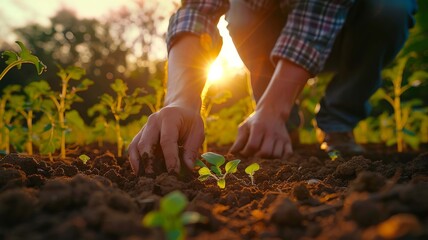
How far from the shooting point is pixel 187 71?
2.13m

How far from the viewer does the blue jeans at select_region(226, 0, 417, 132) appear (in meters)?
3.20

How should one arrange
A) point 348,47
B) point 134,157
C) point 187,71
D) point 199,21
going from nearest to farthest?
point 134,157, point 187,71, point 199,21, point 348,47

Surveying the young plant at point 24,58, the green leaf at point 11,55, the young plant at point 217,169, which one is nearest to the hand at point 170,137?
the young plant at point 217,169

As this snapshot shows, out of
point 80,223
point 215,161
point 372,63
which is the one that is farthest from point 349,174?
point 372,63

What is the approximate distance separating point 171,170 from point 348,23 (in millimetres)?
2359

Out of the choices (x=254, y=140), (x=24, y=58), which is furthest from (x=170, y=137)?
(x=254, y=140)

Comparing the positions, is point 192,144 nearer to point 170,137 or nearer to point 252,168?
point 170,137

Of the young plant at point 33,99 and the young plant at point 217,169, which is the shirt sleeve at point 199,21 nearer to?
the young plant at point 217,169

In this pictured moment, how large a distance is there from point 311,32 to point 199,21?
79cm

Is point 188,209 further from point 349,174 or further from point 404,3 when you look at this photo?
point 404,3

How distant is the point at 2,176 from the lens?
50.4 inches

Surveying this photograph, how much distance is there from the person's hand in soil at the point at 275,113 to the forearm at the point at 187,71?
49 cm

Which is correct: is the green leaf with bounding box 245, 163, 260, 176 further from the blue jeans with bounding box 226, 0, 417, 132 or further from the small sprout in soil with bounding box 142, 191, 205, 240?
the blue jeans with bounding box 226, 0, 417, 132

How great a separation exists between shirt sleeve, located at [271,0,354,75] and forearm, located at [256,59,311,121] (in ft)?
0.19
